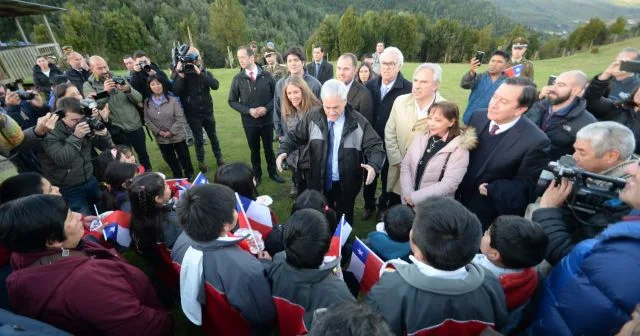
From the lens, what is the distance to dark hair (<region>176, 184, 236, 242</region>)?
1.81 m

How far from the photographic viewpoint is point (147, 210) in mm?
2570

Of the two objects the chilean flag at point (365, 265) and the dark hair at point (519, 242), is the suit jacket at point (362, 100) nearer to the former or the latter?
the chilean flag at point (365, 265)

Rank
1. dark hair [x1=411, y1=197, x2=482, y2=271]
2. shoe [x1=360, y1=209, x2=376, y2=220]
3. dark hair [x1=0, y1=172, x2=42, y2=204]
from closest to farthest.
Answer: dark hair [x1=411, y1=197, x2=482, y2=271] → dark hair [x1=0, y1=172, x2=42, y2=204] → shoe [x1=360, y1=209, x2=376, y2=220]

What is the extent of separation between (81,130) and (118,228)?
1680mm

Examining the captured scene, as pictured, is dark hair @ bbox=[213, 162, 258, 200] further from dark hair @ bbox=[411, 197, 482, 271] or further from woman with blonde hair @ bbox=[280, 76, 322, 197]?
dark hair @ bbox=[411, 197, 482, 271]

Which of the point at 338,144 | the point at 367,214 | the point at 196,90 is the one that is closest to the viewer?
the point at 338,144

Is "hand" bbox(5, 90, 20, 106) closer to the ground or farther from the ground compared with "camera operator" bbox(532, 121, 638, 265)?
farther from the ground

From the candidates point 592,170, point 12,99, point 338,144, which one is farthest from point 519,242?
point 12,99

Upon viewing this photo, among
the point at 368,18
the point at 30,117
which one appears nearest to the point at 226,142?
the point at 30,117

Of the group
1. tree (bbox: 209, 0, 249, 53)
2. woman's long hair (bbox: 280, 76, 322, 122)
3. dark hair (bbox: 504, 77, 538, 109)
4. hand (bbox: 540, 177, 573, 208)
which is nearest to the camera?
hand (bbox: 540, 177, 573, 208)

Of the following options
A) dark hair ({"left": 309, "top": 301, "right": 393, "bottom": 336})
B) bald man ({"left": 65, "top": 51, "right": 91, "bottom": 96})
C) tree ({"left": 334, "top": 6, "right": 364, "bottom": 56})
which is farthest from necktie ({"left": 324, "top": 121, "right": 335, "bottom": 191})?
tree ({"left": 334, "top": 6, "right": 364, "bottom": 56})

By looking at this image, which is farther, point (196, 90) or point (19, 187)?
point (196, 90)

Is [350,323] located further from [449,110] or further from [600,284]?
[449,110]

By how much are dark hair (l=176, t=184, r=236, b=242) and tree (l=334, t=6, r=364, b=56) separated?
4378 centimetres
